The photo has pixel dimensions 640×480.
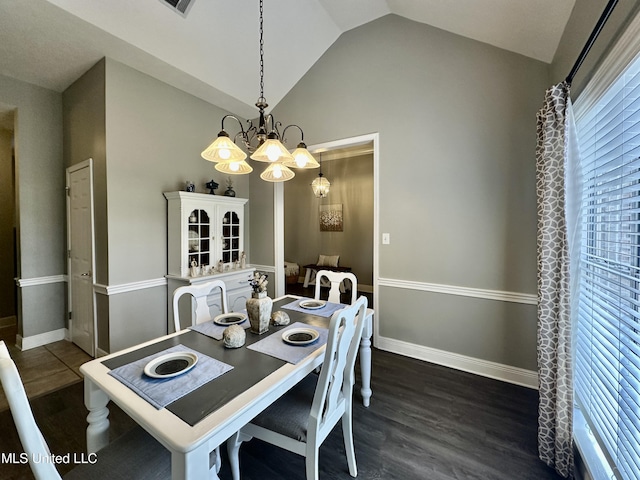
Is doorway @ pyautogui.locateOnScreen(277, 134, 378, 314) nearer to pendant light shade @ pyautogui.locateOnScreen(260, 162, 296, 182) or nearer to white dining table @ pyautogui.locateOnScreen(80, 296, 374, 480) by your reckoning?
pendant light shade @ pyautogui.locateOnScreen(260, 162, 296, 182)

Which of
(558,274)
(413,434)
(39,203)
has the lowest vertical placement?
(413,434)

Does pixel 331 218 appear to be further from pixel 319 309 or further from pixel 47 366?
pixel 47 366

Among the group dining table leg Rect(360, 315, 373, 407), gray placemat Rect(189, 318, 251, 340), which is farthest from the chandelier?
dining table leg Rect(360, 315, 373, 407)

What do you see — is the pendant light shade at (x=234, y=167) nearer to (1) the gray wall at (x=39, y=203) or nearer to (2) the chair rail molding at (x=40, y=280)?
(1) the gray wall at (x=39, y=203)

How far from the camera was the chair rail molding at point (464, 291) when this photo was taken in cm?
238

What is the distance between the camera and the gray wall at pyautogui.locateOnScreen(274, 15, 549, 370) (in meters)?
2.37

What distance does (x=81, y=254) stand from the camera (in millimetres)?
3004

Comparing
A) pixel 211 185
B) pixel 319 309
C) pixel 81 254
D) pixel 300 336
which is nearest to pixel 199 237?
pixel 211 185

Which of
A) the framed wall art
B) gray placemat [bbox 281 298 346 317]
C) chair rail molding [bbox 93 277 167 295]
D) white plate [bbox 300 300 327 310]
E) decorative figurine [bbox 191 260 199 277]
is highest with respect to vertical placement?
the framed wall art

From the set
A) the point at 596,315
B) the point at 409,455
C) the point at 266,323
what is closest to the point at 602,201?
the point at 596,315

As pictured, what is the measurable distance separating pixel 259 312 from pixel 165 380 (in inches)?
22.9

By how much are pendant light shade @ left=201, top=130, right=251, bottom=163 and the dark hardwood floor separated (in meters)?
1.81

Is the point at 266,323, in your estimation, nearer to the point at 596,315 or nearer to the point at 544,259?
the point at 544,259

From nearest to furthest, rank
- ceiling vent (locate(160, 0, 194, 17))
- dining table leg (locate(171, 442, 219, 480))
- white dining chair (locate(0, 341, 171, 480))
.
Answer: white dining chair (locate(0, 341, 171, 480))
dining table leg (locate(171, 442, 219, 480))
ceiling vent (locate(160, 0, 194, 17))
